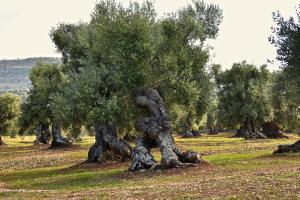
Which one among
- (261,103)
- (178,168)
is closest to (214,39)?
(178,168)

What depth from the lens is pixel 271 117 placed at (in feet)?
331

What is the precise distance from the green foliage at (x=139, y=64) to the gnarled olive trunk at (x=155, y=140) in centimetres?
160

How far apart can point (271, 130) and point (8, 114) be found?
6279cm

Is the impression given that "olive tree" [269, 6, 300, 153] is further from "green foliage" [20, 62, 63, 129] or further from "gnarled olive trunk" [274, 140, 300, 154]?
"green foliage" [20, 62, 63, 129]

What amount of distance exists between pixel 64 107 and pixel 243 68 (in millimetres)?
68229

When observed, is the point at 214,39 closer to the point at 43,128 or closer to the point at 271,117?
the point at 271,117

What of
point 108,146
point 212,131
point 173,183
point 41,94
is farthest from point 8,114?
point 173,183

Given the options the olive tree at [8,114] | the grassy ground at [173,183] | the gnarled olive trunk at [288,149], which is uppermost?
the olive tree at [8,114]

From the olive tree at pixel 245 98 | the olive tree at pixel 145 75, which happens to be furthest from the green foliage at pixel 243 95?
the olive tree at pixel 145 75

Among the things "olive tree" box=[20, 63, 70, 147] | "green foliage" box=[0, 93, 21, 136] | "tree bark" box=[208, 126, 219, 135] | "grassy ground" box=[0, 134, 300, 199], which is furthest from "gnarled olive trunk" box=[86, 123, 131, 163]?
"tree bark" box=[208, 126, 219, 135]

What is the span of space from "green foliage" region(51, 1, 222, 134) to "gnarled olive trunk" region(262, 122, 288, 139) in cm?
6113

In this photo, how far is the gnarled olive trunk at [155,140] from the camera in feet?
123

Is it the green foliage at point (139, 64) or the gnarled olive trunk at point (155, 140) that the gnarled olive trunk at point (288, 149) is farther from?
the gnarled olive trunk at point (155, 140)

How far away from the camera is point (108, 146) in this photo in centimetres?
4981
